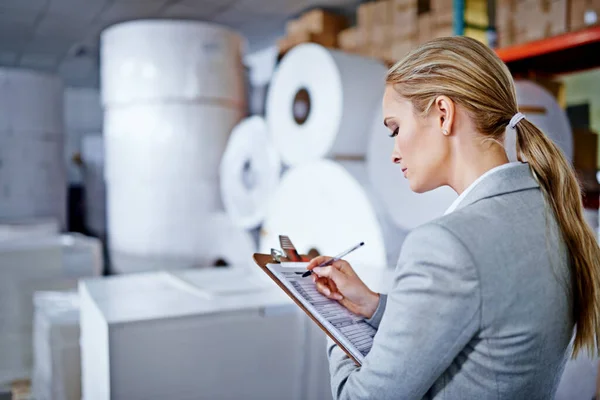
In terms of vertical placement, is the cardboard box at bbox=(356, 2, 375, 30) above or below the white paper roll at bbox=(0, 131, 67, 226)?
above

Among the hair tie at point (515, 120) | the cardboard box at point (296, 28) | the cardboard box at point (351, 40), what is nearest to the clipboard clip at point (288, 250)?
the hair tie at point (515, 120)

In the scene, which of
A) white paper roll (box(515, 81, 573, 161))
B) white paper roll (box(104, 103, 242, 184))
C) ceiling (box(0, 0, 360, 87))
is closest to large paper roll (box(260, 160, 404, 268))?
white paper roll (box(515, 81, 573, 161))

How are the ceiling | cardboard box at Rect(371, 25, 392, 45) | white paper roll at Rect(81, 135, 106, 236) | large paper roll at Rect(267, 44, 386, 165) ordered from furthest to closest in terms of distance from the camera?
white paper roll at Rect(81, 135, 106, 236) → the ceiling → cardboard box at Rect(371, 25, 392, 45) → large paper roll at Rect(267, 44, 386, 165)

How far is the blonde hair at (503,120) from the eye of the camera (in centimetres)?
57

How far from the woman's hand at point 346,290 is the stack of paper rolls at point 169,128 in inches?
82.5

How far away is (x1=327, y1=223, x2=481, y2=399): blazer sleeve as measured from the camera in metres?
0.49

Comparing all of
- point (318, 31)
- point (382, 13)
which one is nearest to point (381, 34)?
point (382, 13)

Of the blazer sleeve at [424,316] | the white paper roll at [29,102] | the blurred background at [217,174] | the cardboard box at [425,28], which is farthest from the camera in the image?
the white paper roll at [29,102]

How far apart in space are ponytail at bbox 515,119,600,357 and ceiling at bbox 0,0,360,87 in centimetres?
264

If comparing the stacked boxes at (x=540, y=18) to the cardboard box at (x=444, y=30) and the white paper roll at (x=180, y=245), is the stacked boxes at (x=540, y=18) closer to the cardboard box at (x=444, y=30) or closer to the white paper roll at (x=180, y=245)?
the cardboard box at (x=444, y=30)

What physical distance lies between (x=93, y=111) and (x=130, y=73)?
11.9 feet

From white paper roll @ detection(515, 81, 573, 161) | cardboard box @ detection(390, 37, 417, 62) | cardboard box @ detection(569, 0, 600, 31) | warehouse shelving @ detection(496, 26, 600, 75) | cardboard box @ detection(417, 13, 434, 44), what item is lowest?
white paper roll @ detection(515, 81, 573, 161)

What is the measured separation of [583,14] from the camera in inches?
60.3

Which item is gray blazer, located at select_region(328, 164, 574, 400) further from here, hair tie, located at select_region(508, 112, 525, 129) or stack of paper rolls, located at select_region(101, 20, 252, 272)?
stack of paper rolls, located at select_region(101, 20, 252, 272)
